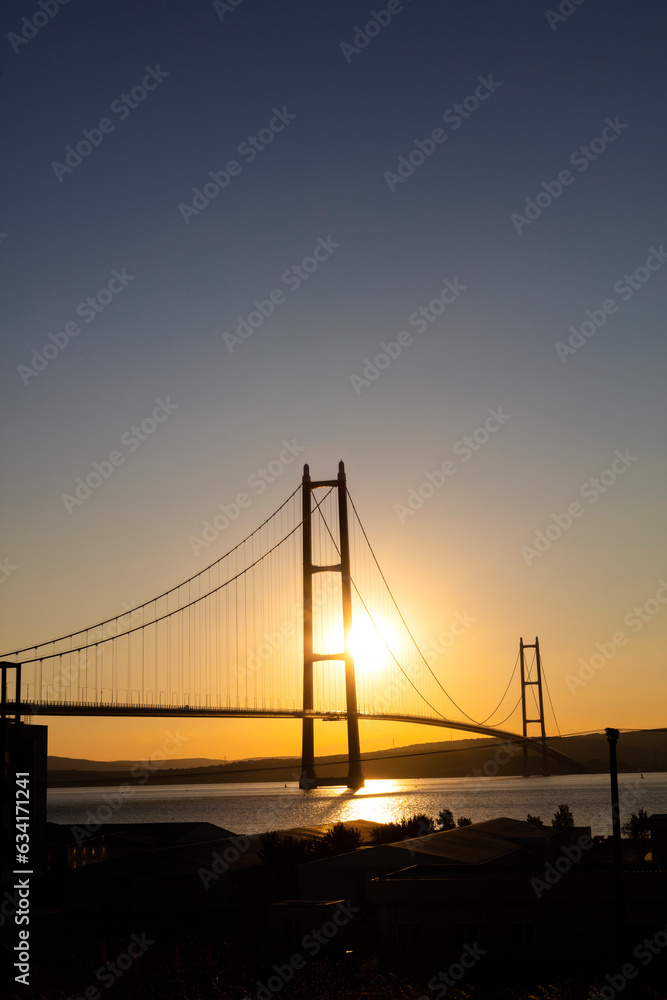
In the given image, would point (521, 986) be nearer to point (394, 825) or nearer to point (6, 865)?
point (6, 865)

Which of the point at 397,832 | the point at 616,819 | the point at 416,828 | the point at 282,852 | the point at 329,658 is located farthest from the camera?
the point at 329,658

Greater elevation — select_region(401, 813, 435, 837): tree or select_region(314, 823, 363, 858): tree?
select_region(314, 823, 363, 858): tree

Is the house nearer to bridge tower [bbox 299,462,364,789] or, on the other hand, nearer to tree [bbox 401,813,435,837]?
tree [bbox 401,813,435,837]

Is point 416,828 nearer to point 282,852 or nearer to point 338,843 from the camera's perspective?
point 338,843

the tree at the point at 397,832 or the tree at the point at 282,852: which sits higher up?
the tree at the point at 282,852

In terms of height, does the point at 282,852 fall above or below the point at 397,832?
above

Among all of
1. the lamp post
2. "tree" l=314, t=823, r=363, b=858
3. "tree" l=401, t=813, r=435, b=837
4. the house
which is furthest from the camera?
"tree" l=401, t=813, r=435, b=837

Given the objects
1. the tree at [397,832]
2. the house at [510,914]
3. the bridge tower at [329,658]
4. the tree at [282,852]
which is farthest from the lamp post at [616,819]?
the bridge tower at [329,658]

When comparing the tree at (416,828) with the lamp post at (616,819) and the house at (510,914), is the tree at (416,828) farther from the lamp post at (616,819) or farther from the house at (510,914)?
the lamp post at (616,819)

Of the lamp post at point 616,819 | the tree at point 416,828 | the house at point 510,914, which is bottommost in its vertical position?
the tree at point 416,828

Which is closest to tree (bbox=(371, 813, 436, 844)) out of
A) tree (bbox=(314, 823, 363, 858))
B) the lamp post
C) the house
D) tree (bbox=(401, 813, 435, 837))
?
tree (bbox=(401, 813, 435, 837))

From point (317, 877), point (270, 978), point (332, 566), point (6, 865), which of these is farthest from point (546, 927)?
point (332, 566)

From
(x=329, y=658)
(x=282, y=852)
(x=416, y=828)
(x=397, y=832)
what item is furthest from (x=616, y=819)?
(x=329, y=658)

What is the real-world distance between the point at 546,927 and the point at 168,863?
13.4 m
